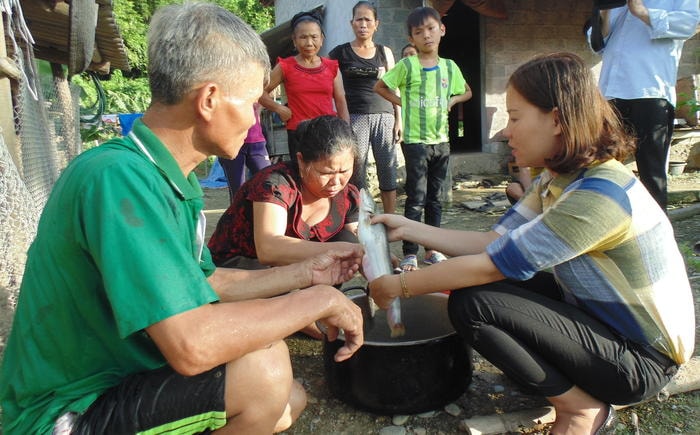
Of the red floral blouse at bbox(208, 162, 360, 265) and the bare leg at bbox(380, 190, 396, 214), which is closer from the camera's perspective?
the red floral blouse at bbox(208, 162, 360, 265)

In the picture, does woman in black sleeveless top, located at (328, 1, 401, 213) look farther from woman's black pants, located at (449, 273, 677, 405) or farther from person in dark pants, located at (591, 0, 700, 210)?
woman's black pants, located at (449, 273, 677, 405)

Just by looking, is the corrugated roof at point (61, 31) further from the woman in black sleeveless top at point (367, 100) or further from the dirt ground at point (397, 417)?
the dirt ground at point (397, 417)

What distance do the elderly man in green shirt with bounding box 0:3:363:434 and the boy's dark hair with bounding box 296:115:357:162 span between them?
3.17ft

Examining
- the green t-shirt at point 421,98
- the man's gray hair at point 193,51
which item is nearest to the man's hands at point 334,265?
the man's gray hair at point 193,51

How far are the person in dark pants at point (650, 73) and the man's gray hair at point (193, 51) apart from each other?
3.16m

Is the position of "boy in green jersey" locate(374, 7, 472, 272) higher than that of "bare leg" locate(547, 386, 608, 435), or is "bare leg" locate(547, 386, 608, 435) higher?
"boy in green jersey" locate(374, 7, 472, 272)

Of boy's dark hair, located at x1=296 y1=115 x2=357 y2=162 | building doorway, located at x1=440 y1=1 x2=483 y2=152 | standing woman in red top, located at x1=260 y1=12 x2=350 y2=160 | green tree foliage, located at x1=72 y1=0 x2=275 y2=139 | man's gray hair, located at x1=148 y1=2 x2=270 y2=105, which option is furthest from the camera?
green tree foliage, located at x1=72 y1=0 x2=275 y2=139

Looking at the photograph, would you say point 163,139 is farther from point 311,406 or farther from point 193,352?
point 311,406

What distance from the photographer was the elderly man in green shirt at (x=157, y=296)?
1.29 meters

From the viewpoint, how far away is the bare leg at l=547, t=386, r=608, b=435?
6.57 ft

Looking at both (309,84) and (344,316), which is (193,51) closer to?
(344,316)

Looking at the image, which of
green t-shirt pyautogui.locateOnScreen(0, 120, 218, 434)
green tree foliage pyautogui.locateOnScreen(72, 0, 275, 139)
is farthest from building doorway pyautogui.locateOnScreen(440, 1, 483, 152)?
green t-shirt pyautogui.locateOnScreen(0, 120, 218, 434)

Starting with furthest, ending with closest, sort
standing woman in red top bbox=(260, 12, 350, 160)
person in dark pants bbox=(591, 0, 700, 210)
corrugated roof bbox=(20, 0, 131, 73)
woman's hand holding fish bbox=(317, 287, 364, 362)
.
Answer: standing woman in red top bbox=(260, 12, 350, 160) → corrugated roof bbox=(20, 0, 131, 73) → person in dark pants bbox=(591, 0, 700, 210) → woman's hand holding fish bbox=(317, 287, 364, 362)

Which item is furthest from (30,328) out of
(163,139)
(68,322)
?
(163,139)
